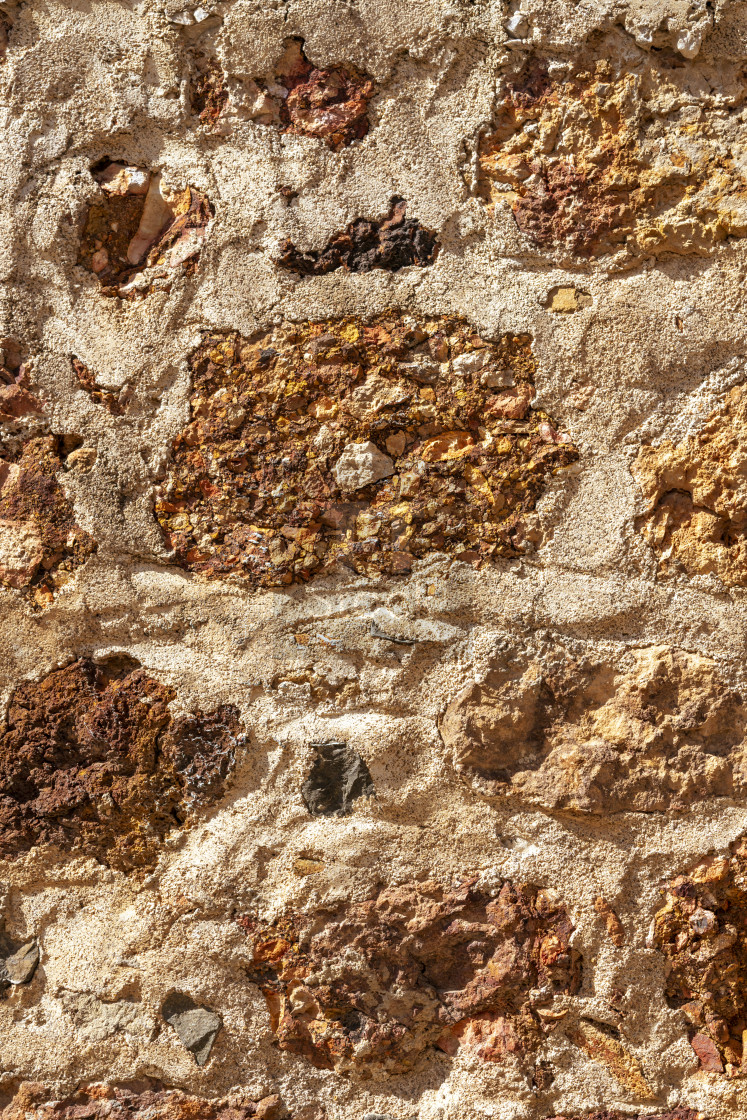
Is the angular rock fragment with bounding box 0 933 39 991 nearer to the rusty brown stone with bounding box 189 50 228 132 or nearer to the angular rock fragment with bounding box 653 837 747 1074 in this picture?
the angular rock fragment with bounding box 653 837 747 1074

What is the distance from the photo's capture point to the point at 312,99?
1.28 metres

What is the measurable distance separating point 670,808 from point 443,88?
3.74 ft

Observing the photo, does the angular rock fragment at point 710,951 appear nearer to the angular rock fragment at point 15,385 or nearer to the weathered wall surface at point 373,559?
the weathered wall surface at point 373,559

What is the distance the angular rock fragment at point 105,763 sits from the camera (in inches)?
51.6

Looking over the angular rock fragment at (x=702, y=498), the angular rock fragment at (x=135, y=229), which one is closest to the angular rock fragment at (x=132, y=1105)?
the angular rock fragment at (x=702, y=498)

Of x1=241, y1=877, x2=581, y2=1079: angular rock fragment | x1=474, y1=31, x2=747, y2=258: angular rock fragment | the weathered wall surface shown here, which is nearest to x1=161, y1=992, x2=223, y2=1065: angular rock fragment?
the weathered wall surface

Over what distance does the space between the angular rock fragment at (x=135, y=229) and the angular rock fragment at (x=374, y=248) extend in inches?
7.3

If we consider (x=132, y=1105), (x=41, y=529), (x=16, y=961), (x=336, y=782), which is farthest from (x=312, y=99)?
(x=132, y=1105)

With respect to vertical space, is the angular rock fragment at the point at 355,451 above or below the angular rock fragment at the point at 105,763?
above

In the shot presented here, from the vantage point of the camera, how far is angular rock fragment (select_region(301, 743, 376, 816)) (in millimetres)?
1256

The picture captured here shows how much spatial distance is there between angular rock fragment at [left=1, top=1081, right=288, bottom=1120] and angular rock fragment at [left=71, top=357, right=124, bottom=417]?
3.56 ft

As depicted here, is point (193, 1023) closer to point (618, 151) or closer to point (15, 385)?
point (15, 385)

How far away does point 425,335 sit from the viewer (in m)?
1.26

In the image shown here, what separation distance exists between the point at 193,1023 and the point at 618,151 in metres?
1.47
